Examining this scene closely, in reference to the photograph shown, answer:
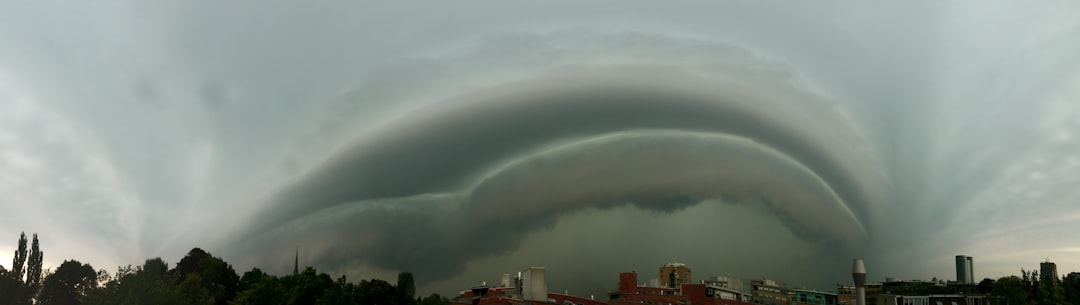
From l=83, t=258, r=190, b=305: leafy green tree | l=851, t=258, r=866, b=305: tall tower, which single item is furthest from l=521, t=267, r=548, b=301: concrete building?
l=851, t=258, r=866, b=305: tall tower

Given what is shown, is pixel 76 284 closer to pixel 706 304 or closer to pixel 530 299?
pixel 530 299

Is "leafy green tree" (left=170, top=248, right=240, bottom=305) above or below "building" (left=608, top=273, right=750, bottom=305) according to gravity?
above

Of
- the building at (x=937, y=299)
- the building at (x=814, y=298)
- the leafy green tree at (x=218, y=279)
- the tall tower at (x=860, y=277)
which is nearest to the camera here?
the tall tower at (x=860, y=277)

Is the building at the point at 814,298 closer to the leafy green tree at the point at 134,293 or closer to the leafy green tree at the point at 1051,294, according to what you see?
the leafy green tree at the point at 1051,294

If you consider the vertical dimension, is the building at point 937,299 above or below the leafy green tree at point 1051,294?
below

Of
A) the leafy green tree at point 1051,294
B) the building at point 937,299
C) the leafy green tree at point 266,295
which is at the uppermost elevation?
the leafy green tree at point 266,295

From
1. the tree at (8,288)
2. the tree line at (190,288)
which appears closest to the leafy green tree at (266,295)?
the tree line at (190,288)

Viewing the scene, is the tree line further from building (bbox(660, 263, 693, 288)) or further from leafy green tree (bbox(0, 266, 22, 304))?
building (bbox(660, 263, 693, 288))
